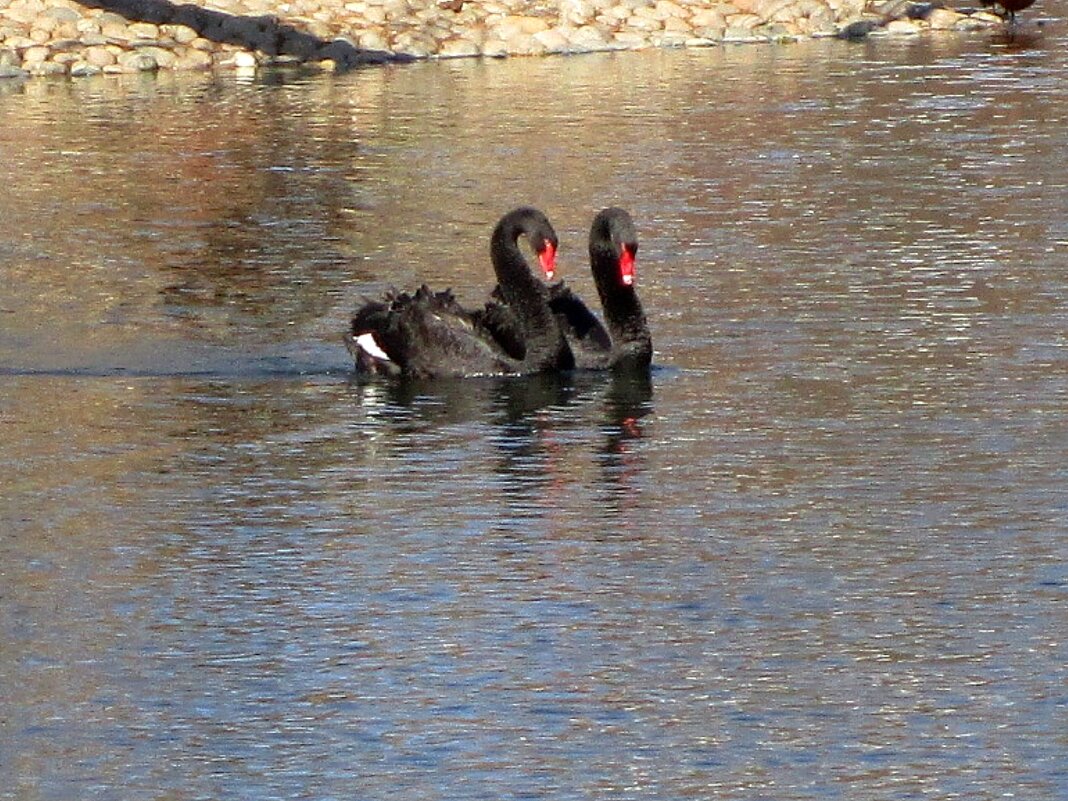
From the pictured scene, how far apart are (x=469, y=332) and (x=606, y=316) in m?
0.81

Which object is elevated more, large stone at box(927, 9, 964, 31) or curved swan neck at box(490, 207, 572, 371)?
large stone at box(927, 9, 964, 31)

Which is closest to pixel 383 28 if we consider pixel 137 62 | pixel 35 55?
pixel 137 62

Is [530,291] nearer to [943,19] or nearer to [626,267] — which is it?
[626,267]

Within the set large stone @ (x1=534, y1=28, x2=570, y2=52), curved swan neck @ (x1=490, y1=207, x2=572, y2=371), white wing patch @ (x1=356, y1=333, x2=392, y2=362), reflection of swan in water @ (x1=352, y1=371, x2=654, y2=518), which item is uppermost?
large stone @ (x1=534, y1=28, x2=570, y2=52)

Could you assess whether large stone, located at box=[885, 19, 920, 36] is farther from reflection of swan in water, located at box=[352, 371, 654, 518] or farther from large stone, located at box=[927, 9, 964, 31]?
reflection of swan in water, located at box=[352, 371, 654, 518]

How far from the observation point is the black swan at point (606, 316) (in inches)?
588

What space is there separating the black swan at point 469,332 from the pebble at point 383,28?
20133mm

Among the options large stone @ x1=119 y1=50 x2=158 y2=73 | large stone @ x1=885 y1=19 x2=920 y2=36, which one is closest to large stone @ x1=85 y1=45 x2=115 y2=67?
large stone @ x1=119 y1=50 x2=158 y2=73

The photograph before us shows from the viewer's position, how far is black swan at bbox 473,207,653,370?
49.0 feet

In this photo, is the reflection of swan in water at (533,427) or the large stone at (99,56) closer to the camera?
the reflection of swan in water at (533,427)

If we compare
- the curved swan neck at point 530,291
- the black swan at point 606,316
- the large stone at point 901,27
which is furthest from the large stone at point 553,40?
the curved swan neck at point 530,291

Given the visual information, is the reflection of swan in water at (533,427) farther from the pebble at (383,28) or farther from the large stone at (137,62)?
the pebble at (383,28)

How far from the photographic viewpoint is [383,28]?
119 feet

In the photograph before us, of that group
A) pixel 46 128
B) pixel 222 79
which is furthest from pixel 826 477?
pixel 222 79
